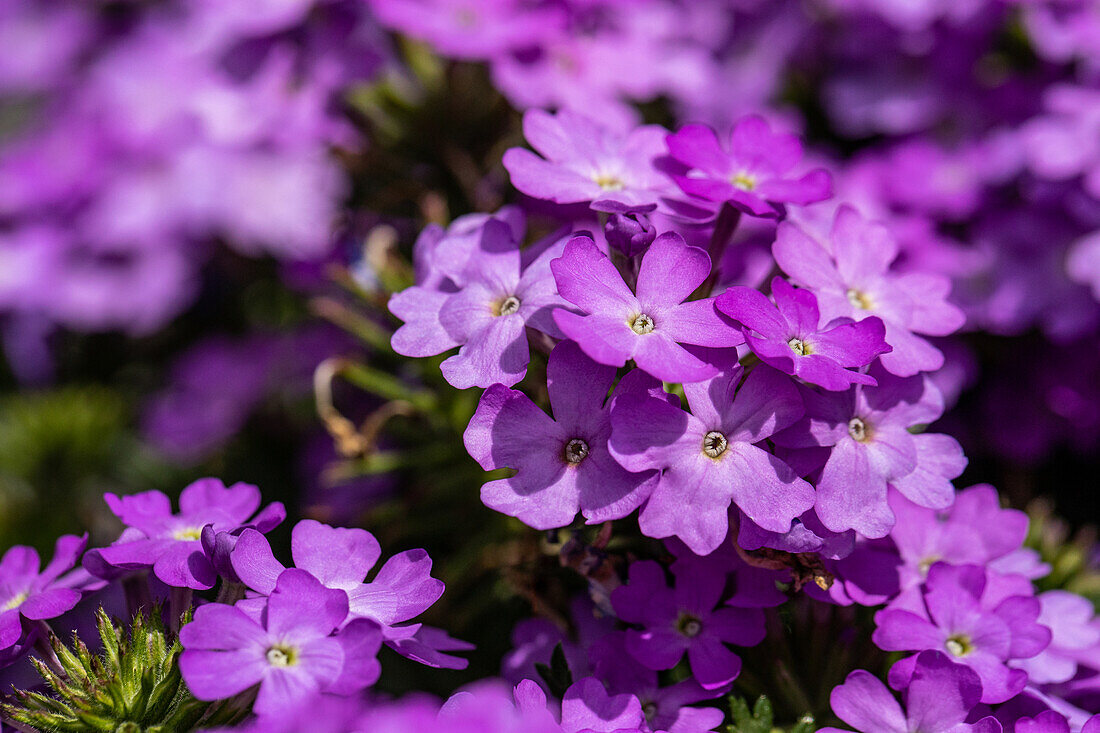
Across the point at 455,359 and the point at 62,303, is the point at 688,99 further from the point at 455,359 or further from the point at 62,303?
the point at 62,303

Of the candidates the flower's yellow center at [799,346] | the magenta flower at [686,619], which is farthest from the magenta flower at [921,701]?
the flower's yellow center at [799,346]

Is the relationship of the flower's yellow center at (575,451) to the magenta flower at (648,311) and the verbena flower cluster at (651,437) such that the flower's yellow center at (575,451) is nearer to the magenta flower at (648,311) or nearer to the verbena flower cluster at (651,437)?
the verbena flower cluster at (651,437)

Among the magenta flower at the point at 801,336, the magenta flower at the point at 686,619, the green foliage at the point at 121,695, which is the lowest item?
the green foliage at the point at 121,695

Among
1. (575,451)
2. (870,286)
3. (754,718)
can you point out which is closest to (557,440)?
(575,451)

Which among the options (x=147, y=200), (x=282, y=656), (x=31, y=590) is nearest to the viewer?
(x=282, y=656)

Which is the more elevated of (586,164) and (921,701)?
(586,164)

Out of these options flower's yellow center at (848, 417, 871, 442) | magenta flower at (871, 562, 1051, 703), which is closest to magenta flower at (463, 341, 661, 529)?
flower's yellow center at (848, 417, 871, 442)

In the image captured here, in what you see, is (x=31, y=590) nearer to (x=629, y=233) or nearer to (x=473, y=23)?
(x=629, y=233)
